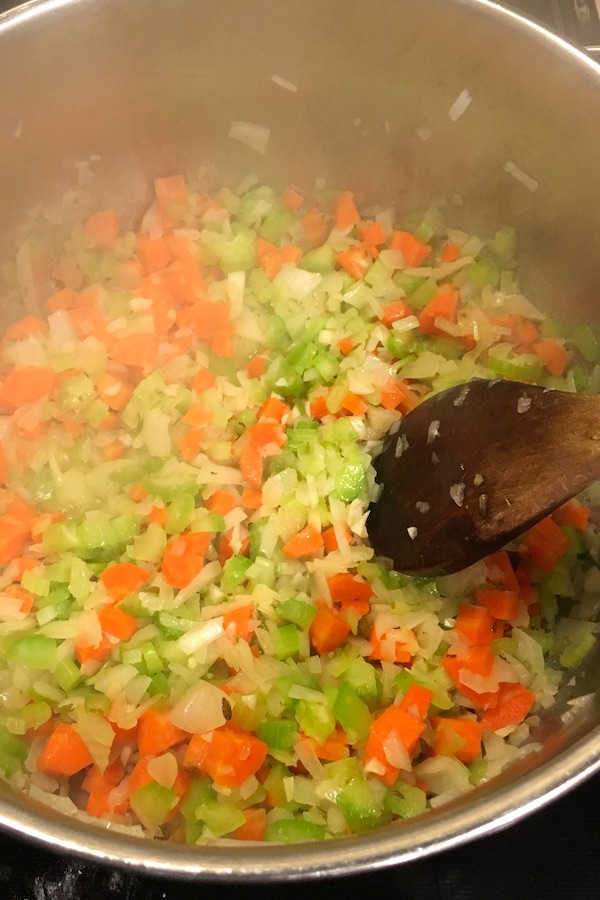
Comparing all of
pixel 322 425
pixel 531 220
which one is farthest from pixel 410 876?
pixel 531 220

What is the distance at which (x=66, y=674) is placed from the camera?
1748 millimetres

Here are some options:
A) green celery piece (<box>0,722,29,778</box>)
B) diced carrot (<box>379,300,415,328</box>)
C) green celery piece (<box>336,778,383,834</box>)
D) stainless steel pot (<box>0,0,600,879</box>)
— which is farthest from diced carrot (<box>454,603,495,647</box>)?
green celery piece (<box>0,722,29,778</box>)

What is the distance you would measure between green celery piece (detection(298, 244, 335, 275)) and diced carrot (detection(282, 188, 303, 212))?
17 centimetres

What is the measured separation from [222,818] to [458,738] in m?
0.55

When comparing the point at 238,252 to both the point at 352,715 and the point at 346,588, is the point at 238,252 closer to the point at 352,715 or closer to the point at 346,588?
the point at 346,588

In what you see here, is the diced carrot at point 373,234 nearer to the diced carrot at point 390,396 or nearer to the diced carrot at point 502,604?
the diced carrot at point 390,396

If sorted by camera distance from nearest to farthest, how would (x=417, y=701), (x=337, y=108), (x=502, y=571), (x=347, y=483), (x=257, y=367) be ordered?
(x=417, y=701) → (x=502, y=571) → (x=347, y=483) → (x=337, y=108) → (x=257, y=367)

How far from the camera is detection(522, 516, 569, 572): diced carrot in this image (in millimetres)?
1933

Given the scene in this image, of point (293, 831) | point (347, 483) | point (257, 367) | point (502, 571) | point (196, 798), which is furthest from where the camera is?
point (257, 367)

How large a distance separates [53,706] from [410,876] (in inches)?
36.5

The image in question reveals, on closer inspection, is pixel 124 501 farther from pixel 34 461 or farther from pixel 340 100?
pixel 340 100

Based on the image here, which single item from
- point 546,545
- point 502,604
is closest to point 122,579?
point 502,604

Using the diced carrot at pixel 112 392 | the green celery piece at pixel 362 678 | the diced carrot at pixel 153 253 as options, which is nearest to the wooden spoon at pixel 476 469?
the green celery piece at pixel 362 678

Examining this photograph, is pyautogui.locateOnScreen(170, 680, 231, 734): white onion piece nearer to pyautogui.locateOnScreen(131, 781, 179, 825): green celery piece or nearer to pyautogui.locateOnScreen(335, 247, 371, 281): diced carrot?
pyautogui.locateOnScreen(131, 781, 179, 825): green celery piece
